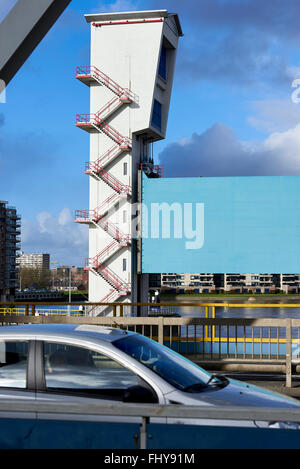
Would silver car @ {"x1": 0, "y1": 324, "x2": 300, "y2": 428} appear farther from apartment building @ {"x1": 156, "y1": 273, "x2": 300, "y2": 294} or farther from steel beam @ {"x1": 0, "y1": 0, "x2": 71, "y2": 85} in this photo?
apartment building @ {"x1": 156, "y1": 273, "x2": 300, "y2": 294}

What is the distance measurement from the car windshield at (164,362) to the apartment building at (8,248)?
145 meters

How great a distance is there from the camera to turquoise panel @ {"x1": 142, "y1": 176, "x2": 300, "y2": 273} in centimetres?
3675

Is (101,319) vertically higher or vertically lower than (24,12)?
lower

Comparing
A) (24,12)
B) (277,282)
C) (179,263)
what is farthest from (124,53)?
(277,282)

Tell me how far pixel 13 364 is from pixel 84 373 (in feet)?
2.33

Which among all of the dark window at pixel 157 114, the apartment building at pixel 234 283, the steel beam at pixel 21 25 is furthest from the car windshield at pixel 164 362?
the apartment building at pixel 234 283

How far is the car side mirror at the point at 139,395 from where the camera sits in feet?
16.8

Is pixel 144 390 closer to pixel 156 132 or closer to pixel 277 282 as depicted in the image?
pixel 156 132

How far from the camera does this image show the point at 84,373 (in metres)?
5.52

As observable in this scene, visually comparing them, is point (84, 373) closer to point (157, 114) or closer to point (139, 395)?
point (139, 395)

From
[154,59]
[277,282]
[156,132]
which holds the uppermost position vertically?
[154,59]

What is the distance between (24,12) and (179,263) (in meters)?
33.4

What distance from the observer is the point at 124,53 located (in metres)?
41.2

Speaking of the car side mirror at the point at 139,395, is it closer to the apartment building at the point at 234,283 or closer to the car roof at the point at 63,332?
the car roof at the point at 63,332
